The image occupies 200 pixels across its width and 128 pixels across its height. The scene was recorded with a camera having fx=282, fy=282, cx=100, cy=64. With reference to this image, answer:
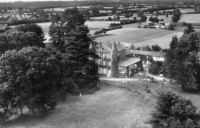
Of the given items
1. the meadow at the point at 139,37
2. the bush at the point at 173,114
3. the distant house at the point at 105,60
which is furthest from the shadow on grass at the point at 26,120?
the meadow at the point at 139,37

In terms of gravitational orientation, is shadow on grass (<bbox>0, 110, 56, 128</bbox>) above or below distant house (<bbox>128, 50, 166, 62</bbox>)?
above

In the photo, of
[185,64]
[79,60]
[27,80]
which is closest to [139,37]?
[185,64]

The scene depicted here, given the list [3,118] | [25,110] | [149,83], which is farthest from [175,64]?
[3,118]

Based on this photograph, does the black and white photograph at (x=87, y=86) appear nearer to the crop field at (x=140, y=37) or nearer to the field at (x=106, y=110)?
the field at (x=106, y=110)

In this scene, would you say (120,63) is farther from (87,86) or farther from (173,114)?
(173,114)

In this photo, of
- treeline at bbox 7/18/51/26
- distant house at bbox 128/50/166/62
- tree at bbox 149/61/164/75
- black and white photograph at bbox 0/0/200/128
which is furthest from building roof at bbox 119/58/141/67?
treeline at bbox 7/18/51/26

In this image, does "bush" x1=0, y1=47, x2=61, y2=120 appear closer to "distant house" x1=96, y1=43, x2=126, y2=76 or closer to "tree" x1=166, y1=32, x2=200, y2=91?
"tree" x1=166, y1=32, x2=200, y2=91

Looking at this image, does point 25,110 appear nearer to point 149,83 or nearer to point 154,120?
point 154,120
